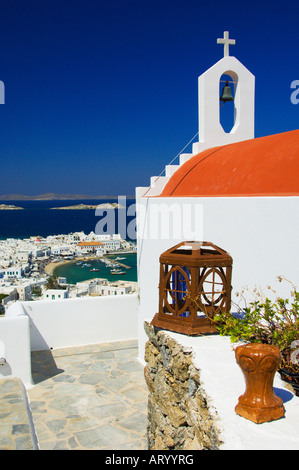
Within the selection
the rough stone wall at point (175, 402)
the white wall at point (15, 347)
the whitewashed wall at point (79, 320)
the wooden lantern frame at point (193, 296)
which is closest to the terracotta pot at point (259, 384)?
the rough stone wall at point (175, 402)

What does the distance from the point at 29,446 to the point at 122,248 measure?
5829cm

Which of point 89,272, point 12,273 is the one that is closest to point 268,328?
point 12,273

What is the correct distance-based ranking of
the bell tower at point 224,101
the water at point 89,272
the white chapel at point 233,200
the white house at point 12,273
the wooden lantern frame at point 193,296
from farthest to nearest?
the water at point 89,272
the white house at point 12,273
the bell tower at point 224,101
the white chapel at point 233,200
the wooden lantern frame at point 193,296

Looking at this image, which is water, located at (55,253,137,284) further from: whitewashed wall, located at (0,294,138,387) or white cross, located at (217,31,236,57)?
white cross, located at (217,31,236,57)

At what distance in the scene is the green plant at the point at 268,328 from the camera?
116 inches

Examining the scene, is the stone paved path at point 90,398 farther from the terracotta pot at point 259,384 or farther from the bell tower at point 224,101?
the bell tower at point 224,101

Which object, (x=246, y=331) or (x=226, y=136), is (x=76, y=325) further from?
(x=246, y=331)

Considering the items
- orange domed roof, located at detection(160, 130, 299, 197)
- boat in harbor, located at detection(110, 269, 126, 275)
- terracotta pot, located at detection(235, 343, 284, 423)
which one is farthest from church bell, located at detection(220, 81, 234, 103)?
boat in harbor, located at detection(110, 269, 126, 275)

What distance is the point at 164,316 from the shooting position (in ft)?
12.4

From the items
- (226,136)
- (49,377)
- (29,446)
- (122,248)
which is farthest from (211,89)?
(122,248)

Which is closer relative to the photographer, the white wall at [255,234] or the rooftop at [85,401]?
the white wall at [255,234]

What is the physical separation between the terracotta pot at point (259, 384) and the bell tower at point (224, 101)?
6.10 m

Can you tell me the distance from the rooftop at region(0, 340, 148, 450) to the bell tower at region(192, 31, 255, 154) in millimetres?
4510

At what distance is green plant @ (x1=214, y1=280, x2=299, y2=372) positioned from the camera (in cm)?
295
